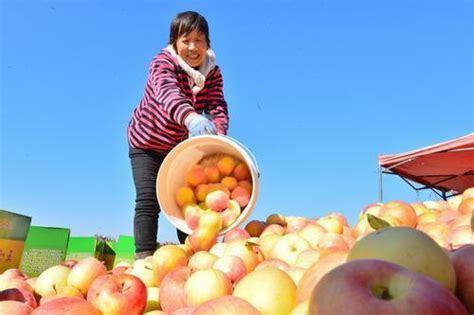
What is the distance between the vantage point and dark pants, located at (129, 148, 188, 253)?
9.18 ft

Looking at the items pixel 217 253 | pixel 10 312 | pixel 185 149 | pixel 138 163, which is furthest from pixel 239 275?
pixel 138 163

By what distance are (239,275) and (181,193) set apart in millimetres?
1136

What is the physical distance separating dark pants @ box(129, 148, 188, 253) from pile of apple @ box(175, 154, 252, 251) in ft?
0.88

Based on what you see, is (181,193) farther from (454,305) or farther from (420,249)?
(454,305)

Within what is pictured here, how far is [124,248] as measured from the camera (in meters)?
4.32

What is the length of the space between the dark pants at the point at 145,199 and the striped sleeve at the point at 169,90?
0.45 meters

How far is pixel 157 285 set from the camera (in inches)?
74.4

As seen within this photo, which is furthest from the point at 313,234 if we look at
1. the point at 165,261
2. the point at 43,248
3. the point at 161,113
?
the point at 43,248

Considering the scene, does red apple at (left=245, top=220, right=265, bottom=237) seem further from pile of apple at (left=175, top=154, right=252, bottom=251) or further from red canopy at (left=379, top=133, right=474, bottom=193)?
red canopy at (left=379, top=133, right=474, bottom=193)

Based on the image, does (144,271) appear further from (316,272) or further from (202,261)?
(316,272)

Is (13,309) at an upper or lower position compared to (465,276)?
lower

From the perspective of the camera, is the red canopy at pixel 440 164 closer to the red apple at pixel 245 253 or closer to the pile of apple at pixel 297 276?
the pile of apple at pixel 297 276

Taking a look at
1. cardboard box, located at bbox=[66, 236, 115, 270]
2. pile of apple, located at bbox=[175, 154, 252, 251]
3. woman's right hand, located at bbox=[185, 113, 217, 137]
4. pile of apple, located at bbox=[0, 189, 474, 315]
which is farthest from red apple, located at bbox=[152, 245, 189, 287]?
cardboard box, located at bbox=[66, 236, 115, 270]

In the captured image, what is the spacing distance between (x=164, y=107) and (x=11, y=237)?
3.62ft
